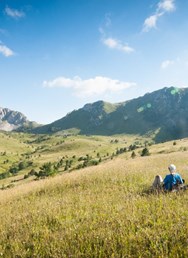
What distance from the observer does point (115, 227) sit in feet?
22.9

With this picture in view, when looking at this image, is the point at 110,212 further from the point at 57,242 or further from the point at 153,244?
the point at 153,244

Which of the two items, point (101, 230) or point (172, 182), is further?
point (172, 182)

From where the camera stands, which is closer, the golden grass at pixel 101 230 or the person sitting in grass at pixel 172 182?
the golden grass at pixel 101 230

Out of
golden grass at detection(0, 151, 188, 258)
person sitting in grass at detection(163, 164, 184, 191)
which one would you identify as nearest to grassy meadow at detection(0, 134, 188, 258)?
golden grass at detection(0, 151, 188, 258)

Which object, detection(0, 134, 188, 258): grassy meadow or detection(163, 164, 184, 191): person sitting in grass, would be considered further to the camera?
detection(163, 164, 184, 191): person sitting in grass

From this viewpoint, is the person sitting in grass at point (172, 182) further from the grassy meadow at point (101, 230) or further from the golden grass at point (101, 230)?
the golden grass at point (101, 230)

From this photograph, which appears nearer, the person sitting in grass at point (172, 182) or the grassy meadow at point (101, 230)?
the grassy meadow at point (101, 230)

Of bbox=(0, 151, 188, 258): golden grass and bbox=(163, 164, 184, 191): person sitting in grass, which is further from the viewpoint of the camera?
bbox=(163, 164, 184, 191): person sitting in grass

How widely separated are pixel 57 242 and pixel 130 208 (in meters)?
2.45

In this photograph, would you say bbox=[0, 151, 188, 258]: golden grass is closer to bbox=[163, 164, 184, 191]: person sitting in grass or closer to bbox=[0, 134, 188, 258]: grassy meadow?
bbox=[0, 134, 188, 258]: grassy meadow

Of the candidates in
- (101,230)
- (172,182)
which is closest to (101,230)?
(101,230)

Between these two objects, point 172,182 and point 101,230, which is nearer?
point 101,230

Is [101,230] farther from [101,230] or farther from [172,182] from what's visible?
[172,182]

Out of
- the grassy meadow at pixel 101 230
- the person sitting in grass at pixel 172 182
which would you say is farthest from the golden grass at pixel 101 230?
the person sitting in grass at pixel 172 182
